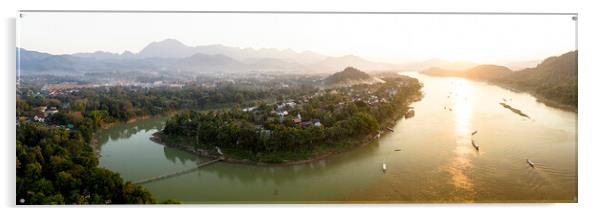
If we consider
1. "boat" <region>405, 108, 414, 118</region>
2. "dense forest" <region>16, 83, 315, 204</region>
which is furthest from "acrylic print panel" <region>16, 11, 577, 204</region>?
"boat" <region>405, 108, 414, 118</region>

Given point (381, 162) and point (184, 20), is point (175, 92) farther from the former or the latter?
point (381, 162)

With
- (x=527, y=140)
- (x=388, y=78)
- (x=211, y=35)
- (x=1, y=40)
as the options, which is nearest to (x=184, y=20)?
(x=211, y=35)

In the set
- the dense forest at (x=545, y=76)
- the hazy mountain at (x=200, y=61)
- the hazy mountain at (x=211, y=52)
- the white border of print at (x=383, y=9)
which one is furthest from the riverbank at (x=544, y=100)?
the hazy mountain at (x=211, y=52)

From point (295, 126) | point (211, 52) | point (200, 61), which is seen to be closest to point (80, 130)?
point (200, 61)

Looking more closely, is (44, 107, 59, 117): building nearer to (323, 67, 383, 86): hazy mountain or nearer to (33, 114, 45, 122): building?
(33, 114, 45, 122): building

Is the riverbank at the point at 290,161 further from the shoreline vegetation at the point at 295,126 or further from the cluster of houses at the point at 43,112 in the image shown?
the cluster of houses at the point at 43,112

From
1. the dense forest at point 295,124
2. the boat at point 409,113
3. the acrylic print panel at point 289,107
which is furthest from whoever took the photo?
the boat at point 409,113

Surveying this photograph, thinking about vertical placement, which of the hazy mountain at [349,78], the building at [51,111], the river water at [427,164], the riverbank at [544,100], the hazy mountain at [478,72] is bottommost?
the river water at [427,164]
